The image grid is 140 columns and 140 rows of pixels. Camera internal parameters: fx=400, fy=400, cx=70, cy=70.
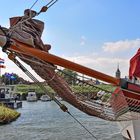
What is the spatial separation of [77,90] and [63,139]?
1316cm

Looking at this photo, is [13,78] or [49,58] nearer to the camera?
[49,58]

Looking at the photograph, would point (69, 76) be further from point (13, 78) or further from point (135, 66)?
point (13, 78)

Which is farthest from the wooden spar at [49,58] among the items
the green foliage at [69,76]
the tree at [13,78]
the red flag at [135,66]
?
the red flag at [135,66]

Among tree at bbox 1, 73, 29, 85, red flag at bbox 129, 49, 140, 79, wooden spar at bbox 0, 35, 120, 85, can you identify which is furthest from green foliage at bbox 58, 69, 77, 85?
red flag at bbox 129, 49, 140, 79

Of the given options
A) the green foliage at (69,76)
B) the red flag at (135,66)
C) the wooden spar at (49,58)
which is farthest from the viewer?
the red flag at (135,66)

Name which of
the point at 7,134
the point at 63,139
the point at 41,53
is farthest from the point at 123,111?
the point at 7,134

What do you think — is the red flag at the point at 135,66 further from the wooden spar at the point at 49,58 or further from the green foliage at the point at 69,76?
the wooden spar at the point at 49,58

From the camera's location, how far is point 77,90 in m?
9.09

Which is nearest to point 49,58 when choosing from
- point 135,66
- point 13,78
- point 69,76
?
point 69,76

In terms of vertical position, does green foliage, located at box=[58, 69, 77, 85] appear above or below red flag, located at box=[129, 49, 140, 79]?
below

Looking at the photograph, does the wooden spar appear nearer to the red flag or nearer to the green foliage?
the green foliage

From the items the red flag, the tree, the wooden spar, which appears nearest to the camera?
the wooden spar

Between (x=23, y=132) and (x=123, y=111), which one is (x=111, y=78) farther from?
(x=23, y=132)

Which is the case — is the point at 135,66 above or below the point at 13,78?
below
